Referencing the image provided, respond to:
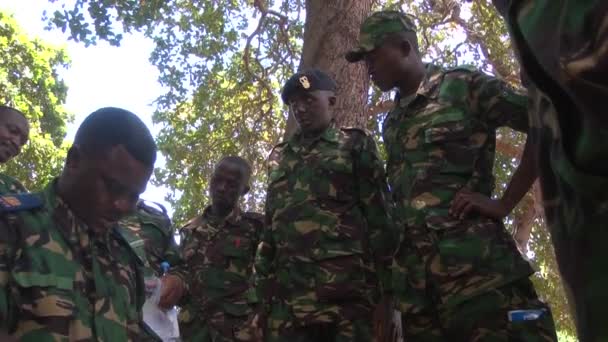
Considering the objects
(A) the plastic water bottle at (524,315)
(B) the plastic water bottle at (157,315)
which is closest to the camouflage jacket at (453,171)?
(A) the plastic water bottle at (524,315)

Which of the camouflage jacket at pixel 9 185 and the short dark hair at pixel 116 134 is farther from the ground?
the camouflage jacket at pixel 9 185

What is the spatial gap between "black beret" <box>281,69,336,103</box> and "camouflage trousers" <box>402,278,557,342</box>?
1547mm

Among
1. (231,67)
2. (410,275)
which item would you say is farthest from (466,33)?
(410,275)

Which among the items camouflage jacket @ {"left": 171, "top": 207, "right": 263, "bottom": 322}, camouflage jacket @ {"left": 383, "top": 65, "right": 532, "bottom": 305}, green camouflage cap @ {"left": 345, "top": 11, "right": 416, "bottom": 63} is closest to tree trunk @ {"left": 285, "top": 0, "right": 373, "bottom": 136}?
camouflage jacket @ {"left": 171, "top": 207, "right": 263, "bottom": 322}

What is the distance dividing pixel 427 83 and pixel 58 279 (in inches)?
71.2

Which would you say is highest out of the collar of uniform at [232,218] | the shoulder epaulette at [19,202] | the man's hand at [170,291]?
the collar of uniform at [232,218]

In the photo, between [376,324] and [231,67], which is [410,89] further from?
[231,67]

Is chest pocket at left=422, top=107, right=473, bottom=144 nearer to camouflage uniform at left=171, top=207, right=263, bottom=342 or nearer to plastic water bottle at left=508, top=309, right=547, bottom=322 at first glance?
plastic water bottle at left=508, top=309, right=547, bottom=322

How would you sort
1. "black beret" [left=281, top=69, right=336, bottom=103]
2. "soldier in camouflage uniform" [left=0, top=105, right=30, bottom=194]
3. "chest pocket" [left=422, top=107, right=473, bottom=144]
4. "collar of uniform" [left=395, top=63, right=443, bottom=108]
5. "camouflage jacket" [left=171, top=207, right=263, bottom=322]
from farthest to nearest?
"camouflage jacket" [left=171, top=207, right=263, bottom=322]
"soldier in camouflage uniform" [left=0, top=105, right=30, bottom=194]
"black beret" [left=281, top=69, right=336, bottom=103]
"collar of uniform" [left=395, top=63, right=443, bottom=108]
"chest pocket" [left=422, top=107, right=473, bottom=144]

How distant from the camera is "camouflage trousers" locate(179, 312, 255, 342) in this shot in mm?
4574

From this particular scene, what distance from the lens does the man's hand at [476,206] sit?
2.71 m

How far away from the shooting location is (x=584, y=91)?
2.64 feet

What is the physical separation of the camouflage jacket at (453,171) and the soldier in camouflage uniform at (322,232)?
41cm

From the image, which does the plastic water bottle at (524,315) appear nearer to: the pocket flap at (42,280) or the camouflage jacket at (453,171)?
the camouflage jacket at (453,171)
